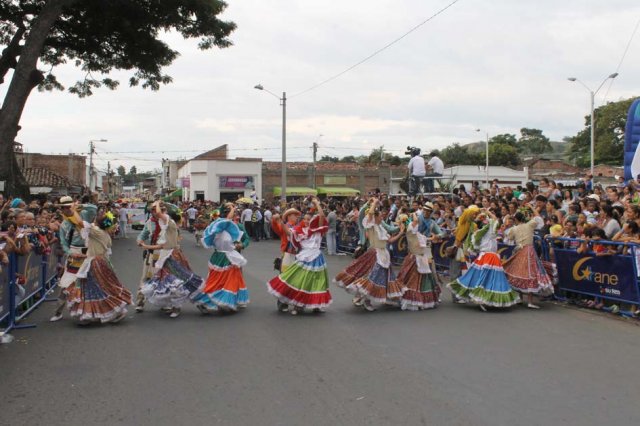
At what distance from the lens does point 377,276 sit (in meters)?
9.20

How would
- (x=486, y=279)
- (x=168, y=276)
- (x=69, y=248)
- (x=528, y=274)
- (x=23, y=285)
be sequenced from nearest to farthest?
(x=69, y=248) < (x=23, y=285) < (x=168, y=276) < (x=486, y=279) < (x=528, y=274)

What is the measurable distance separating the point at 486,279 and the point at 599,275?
180 cm

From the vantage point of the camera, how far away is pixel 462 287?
9.55 m

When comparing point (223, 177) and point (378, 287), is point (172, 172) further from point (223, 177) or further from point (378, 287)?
point (378, 287)

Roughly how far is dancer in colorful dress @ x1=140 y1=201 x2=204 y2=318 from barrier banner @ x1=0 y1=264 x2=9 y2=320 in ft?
5.99

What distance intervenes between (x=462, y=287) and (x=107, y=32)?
19.3 metres

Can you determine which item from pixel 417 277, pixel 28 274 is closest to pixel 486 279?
pixel 417 277

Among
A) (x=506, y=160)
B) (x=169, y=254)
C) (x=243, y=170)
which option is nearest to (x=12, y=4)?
(x=169, y=254)

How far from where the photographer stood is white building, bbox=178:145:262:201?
52781 millimetres

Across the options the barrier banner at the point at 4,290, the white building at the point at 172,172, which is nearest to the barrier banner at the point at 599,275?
the barrier banner at the point at 4,290

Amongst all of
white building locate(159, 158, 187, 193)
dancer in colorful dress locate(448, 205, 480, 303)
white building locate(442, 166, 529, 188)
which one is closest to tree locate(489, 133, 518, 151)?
white building locate(442, 166, 529, 188)

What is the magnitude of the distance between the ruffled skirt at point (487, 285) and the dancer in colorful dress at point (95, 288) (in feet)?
17.4

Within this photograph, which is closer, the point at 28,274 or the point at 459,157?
the point at 28,274

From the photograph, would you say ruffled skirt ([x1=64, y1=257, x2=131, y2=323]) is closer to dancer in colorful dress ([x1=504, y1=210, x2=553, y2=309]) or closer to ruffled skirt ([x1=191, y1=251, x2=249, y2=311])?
ruffled skirt ([x1=191, y1=251, x2=249, y2=311])
